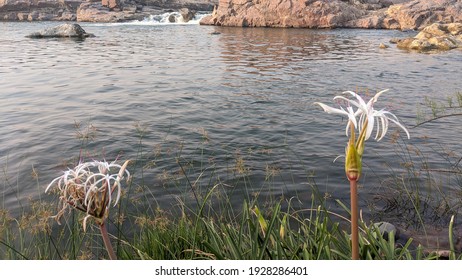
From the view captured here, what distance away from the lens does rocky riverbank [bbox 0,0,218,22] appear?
194ft

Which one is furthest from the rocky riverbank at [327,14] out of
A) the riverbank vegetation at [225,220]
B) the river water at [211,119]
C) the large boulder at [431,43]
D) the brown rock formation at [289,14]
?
the riverbank vegetation at [225,220]

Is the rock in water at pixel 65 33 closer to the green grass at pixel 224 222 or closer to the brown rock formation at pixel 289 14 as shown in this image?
the brown rock formation at pixel 289 14

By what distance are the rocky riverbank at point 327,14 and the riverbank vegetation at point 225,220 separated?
131ft

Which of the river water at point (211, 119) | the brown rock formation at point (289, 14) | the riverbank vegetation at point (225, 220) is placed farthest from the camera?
the brown rock formation at point (289, 14)

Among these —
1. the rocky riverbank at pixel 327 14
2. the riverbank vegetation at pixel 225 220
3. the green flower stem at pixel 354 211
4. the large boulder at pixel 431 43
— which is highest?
the rocky riverbank at pixel 327 14

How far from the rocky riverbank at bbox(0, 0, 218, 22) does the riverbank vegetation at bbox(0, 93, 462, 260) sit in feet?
183

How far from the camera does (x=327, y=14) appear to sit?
4503cm

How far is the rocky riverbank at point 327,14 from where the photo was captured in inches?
1644

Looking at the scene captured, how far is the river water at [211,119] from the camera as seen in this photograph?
6496 millimetres

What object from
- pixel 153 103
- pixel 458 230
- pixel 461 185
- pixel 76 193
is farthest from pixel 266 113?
pixel 76 193

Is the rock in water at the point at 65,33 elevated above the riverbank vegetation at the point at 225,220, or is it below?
above

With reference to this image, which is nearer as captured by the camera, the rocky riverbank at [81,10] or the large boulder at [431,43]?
the large boulder at [431,43]

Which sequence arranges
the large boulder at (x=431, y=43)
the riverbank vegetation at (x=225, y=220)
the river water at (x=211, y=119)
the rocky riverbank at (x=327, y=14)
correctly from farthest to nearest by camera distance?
the rocky riverbank at (x=327, y=14)
the large boulder at (x=431, y=43)
the river water at (x=211, y=119)
the riverbank vegetation at (x=225, y=220)

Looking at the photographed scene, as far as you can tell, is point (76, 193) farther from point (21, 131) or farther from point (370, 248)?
point (21, 131)
